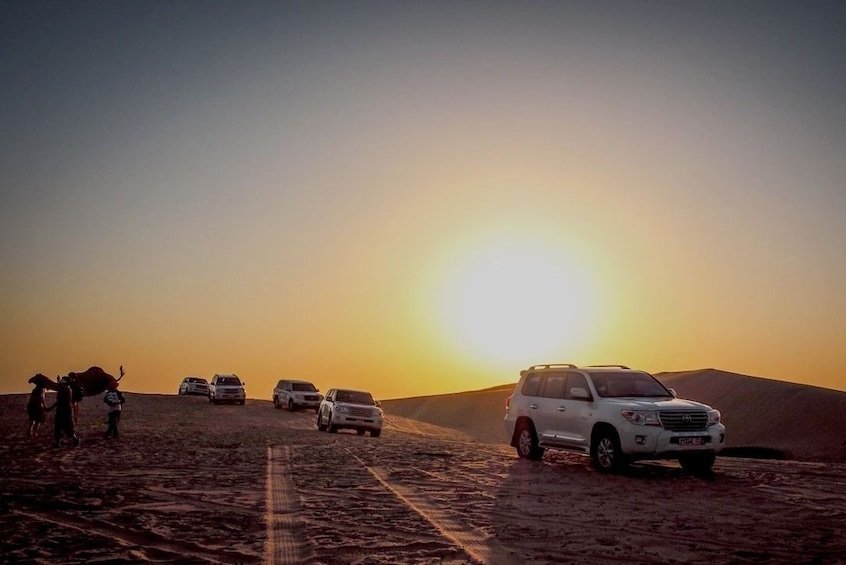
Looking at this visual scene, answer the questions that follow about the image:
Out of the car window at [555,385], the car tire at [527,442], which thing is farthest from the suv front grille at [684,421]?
the car tire at [527,442]

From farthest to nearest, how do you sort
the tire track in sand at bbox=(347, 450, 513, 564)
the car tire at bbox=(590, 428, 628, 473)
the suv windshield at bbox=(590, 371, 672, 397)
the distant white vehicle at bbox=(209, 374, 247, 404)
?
the distant white vehicle at bbox=(209, 374, 247, 404) < the suv windshield at bbox=(590, 371, 672, 397) < the car tire at bbox=(590, 428, 628, 473) < the tire track in sand at bbox=(347, 450, 513, 564)

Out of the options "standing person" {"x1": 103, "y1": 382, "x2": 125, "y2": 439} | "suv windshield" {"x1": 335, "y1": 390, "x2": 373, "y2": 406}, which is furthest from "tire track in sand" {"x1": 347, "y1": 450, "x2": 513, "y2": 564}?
"suv windshield" {"x1": 335, "y1": 390, "x2": 373, "y2": 406}

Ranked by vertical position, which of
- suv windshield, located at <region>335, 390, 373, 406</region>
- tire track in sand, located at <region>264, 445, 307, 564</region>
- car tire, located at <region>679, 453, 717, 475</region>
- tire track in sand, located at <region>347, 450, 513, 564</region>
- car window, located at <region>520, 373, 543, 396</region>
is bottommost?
tire track in sand, located at <region>264, 445, 307, 564</region>

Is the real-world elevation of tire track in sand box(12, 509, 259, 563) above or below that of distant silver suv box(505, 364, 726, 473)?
below

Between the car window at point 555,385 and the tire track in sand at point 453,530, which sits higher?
the car window at point 555,385

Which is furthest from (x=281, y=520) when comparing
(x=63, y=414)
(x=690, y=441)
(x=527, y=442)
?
(x=63, y=414)

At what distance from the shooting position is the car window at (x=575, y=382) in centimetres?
1528

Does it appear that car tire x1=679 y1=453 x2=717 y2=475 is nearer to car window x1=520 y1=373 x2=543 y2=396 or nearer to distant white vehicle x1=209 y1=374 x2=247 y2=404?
car window x1=520 y1=373 x2=543 y2=396

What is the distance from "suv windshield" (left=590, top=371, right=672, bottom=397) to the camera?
15000mm

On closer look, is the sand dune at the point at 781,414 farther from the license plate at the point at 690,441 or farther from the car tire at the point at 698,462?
the license plate at the point at 690,441

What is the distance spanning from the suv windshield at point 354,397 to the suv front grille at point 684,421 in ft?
56.1

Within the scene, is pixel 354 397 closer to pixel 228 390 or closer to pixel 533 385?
pixel 533 385

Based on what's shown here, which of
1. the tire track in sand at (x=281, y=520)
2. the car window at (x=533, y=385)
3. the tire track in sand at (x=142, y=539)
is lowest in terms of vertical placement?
the tire track in sand at (x=142, y=539)

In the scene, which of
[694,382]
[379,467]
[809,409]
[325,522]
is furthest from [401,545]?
[694,382]
